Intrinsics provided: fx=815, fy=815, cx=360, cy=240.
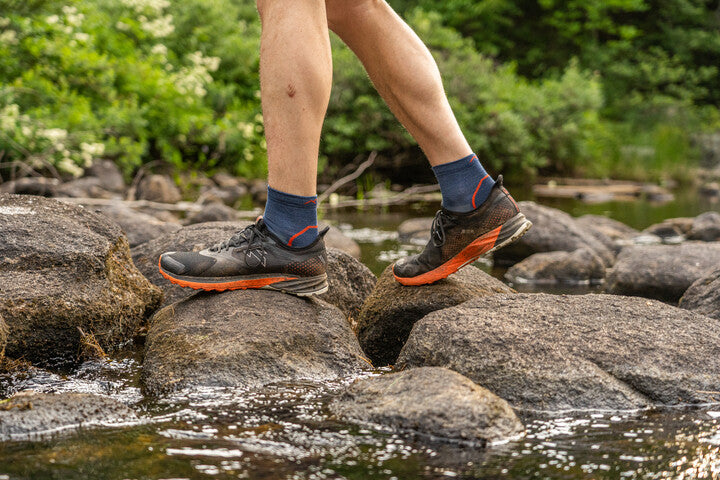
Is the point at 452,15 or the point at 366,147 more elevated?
the point at 452,15

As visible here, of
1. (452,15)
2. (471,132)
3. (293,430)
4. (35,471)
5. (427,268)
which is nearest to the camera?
(35,471)

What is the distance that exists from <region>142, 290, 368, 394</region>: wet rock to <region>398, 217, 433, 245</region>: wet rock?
167 inches

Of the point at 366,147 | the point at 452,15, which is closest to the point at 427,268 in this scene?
the point at 366,147

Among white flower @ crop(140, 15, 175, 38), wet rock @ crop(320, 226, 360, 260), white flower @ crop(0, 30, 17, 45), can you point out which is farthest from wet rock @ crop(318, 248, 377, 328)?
white flower @ crop(140, 15, 175, 38)

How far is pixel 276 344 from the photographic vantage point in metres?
2.72

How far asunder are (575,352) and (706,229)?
17.8 feet

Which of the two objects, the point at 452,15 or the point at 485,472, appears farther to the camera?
the point at 452,15

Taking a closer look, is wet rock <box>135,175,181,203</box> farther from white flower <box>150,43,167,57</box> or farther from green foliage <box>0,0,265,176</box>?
white flower <box>150,43,167,57</box>

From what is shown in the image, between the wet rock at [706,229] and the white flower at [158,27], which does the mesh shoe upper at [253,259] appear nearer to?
the wet rock at [706,229]

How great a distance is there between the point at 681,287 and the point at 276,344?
9.21ft

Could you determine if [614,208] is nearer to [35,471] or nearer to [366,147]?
[366,147]

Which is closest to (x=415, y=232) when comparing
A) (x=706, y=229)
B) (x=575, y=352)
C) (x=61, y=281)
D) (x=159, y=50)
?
(x=706, y=229)

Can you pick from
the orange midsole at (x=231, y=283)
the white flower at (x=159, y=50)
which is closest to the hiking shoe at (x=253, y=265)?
the orange midsole at (x=231, y=283)

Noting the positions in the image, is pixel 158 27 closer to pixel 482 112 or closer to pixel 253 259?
pixel 482 112
